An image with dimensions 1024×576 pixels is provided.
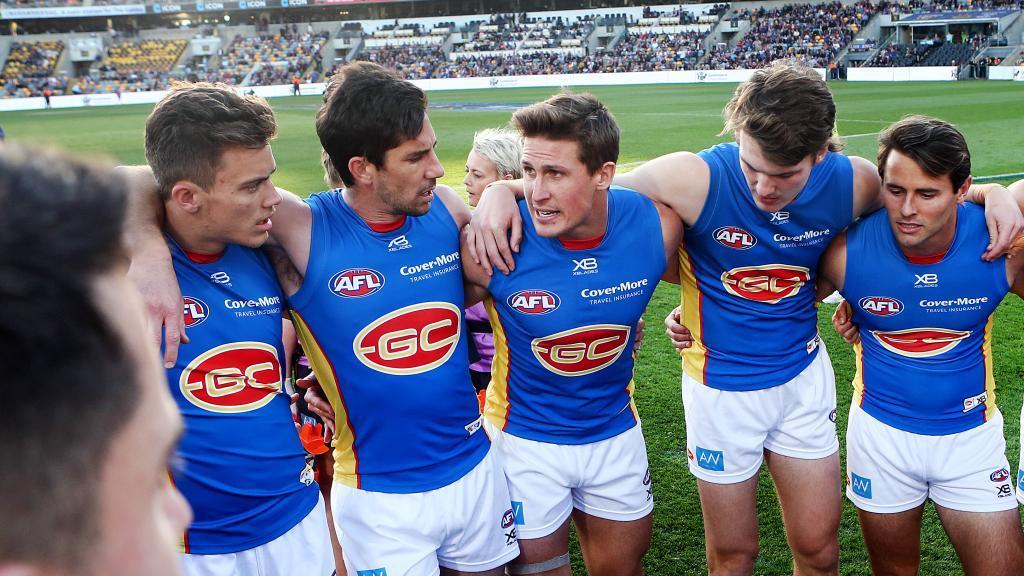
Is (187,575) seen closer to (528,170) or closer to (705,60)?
(528,170)

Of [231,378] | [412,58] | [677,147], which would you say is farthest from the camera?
[412,58]

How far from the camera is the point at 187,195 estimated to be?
2.88 m

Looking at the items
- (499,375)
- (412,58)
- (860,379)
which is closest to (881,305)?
(860,379)

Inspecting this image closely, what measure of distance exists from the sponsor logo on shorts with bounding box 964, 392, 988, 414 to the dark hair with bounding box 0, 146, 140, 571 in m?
3.76

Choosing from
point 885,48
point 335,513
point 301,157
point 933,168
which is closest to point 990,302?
point 933,168

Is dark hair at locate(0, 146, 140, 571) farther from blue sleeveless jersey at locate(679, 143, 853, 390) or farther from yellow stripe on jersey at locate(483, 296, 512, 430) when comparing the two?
blue sleeveless jersey at locate(679, 143, 853, 390)

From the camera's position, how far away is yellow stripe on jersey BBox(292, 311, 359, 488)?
3289mm

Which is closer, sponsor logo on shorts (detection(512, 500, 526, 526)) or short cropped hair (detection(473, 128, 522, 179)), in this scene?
sponsor logo on shorts (detection(512, 500, 526, 526))

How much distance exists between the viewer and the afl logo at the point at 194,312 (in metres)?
2.91

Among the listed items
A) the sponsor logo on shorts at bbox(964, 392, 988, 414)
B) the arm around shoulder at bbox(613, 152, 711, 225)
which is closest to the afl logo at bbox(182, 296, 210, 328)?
the arm around shoulder at bbox(613, 152, 711, 225)

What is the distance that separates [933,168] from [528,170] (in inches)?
65.5

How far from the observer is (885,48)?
42.4 m

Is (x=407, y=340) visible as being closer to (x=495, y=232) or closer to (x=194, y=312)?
(x=495, y=232)

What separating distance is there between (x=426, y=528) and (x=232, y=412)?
0.88 m
